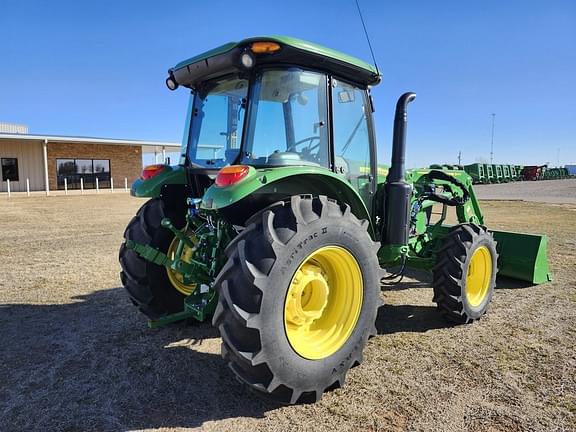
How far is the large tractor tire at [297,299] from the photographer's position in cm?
252

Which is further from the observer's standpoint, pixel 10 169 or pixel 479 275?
pixel 10 169

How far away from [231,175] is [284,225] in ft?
1.54

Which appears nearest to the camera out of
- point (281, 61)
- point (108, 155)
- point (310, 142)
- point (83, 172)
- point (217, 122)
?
point (281, 61)

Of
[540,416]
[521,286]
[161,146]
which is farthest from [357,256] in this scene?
[161,146]

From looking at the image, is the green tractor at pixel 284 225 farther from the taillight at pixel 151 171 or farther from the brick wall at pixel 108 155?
the brick wall at pixel 108 155

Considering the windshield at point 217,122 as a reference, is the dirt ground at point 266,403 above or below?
below

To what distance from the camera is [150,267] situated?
12.7 feet

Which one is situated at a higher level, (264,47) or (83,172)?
(264,47)

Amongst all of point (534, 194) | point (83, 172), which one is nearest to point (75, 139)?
point (83, 172)

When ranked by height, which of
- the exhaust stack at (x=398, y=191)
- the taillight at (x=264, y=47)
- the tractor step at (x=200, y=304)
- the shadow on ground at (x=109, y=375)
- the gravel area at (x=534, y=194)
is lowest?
the shadow on ground at (x=109, y=375)

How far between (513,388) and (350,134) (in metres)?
2.36

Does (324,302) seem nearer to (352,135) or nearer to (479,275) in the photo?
(352,135)

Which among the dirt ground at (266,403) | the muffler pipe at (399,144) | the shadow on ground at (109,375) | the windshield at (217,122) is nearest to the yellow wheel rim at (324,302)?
the dirt ground at (266,403)

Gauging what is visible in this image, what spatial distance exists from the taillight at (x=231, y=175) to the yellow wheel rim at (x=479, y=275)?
299 cm
